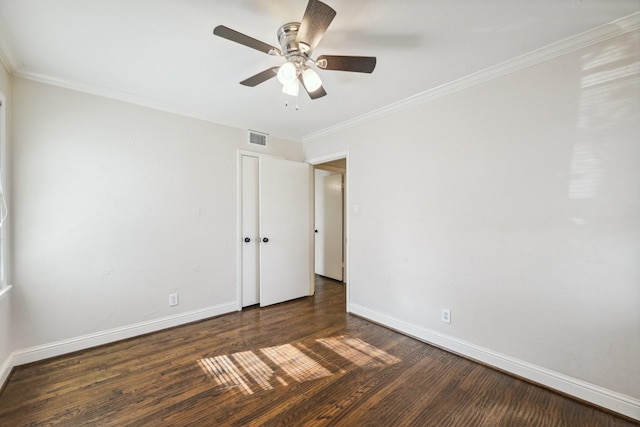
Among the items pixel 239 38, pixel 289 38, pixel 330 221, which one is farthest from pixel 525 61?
pixel 330 221

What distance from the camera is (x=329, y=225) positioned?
5.05m

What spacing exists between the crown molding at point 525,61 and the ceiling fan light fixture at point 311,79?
4.36ft

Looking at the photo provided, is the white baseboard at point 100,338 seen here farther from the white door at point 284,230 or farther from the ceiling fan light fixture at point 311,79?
the ceiling fan light fixture at point 311,79

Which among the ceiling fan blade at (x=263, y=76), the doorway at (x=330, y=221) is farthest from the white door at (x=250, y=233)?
the ceiling fan blade at (x=263, y=76)

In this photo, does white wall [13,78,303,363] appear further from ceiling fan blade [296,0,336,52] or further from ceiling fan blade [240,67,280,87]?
ceiling fan blade [296,0,336,52]

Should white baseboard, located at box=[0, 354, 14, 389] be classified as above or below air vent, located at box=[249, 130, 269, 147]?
below

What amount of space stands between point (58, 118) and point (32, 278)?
139cm

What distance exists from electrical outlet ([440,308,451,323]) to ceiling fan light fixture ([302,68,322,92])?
7.35 ft

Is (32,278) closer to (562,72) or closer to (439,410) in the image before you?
(439,410)

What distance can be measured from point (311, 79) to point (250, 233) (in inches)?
91.5

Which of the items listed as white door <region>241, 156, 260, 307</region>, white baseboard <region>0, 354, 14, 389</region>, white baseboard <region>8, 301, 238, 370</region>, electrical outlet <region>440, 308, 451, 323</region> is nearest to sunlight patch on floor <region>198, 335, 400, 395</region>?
electrical outlet <region>440, 308, 451, 323</region>

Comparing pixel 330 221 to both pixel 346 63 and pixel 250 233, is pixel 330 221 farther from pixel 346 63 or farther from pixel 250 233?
pixel 346 63

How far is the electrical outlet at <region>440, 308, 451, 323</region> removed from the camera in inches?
95.7

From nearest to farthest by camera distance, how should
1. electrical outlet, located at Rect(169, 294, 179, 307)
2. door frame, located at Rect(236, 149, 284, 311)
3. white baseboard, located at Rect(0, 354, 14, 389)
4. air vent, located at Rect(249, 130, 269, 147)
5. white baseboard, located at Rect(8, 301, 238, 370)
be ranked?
white baseboard, located at Rect(0, 354, 14, 389) → white baseboard, located at Rect(8, 301, 238, 370) → electrical outlet, located at Rect(169, 294, 179, 307) → door frame, located at Rect(236, 149, 284, 311) → air vent, located at Rect(249, 130, 269, 147)
